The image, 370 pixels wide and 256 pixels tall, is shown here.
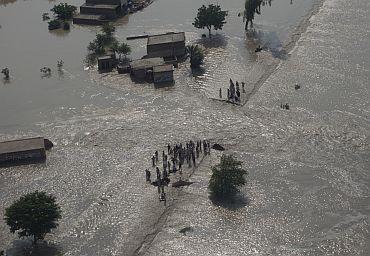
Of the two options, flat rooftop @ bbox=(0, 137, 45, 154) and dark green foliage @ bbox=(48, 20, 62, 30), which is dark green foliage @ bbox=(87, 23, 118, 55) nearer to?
dark green foliage @ bbox=(48, 20, 62, 30)

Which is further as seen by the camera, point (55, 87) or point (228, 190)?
point (55, 87)

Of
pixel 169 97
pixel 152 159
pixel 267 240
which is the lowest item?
pixel 267 240

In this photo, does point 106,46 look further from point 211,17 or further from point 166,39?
point 211,17

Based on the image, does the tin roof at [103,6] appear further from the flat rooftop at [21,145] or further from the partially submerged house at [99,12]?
the flat rooftop at [21,145]

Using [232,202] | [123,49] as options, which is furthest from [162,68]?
[232,202]

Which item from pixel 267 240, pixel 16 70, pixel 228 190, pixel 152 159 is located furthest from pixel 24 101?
pixel 267 240

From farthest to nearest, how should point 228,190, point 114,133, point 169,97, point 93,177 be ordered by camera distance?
point 169,97
point 114,133
point 93,177
point 228,190

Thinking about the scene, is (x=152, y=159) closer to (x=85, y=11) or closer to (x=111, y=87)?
(x=111, y=87)

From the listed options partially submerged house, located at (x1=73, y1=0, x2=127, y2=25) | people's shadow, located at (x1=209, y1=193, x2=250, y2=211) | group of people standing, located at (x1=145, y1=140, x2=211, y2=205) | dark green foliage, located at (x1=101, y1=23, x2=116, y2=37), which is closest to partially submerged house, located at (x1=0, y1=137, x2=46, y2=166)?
group of people standing, located at (x1=145, y1=140, x2=211, y2=205)
